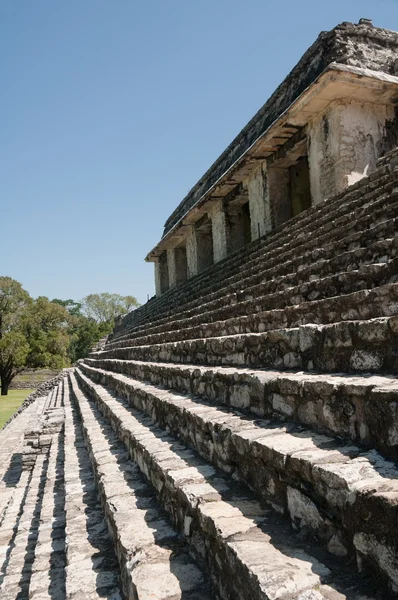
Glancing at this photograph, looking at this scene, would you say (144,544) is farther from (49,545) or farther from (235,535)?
(49,545)

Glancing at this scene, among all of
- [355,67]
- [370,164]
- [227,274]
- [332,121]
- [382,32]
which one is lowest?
[227,274]

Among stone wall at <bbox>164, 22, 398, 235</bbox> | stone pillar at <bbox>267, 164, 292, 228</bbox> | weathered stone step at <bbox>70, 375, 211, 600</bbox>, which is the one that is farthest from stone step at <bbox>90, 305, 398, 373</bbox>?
stone pillar at <bbox>267, 164, 292, 228</bbox>

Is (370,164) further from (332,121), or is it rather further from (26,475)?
(26,475)

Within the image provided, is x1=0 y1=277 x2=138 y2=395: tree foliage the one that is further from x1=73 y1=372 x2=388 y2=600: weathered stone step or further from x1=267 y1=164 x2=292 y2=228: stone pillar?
x1=73 y1=372 x2=388 y2=600: weathered stone step

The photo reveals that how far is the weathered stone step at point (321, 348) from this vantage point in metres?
2.05

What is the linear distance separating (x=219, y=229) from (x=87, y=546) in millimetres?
11251

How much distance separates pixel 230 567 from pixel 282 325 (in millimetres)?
2260

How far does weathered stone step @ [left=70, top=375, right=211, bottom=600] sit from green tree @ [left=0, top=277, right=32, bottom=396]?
3243 cm

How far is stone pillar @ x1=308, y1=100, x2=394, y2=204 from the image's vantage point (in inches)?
305

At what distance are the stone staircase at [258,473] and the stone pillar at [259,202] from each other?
18.3 ft

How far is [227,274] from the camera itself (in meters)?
8.88

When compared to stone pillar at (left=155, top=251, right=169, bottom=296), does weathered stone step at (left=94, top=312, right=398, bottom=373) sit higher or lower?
lower

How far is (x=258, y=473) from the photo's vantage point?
2.07m

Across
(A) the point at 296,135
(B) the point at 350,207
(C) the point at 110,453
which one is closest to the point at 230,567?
(C) the point at 110,453
